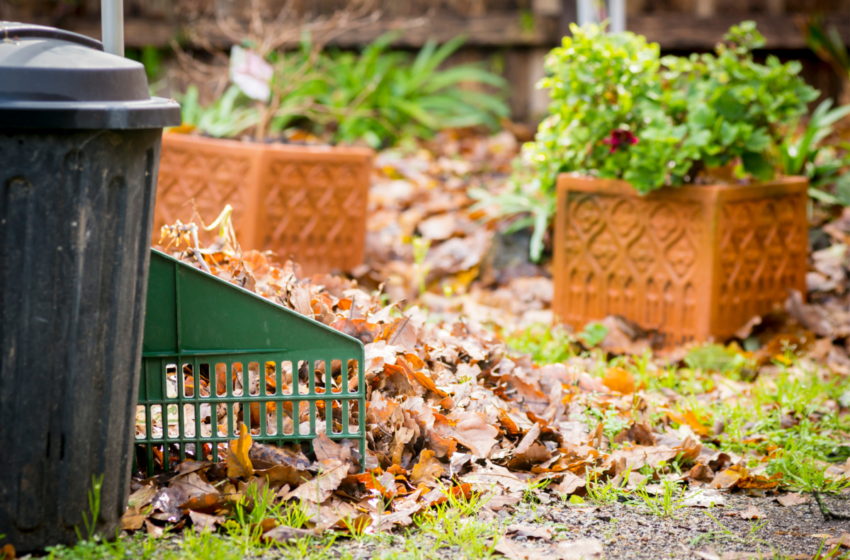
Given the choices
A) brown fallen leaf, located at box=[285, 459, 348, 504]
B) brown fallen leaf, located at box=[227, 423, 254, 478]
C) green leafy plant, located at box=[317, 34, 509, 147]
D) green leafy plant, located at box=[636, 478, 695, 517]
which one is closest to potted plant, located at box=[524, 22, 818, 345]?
green leafy plant, located at box=[636, 478, 695, 517]

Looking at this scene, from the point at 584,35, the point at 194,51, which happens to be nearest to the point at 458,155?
the point at 194,51

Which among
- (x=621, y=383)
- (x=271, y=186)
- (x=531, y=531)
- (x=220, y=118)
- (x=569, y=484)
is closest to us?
(x=531, y=531)

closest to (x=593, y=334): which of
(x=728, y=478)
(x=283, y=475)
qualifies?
(x=728, y=478)

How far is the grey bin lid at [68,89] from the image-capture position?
1394 mm

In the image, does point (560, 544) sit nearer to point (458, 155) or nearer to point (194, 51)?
point (458, 155)

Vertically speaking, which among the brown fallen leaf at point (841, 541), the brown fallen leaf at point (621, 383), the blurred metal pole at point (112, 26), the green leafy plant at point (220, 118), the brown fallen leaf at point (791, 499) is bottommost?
the brown fallen leaf at point (841, 541)

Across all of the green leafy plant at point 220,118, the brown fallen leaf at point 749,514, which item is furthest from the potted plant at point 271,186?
the brown fallen leaf at point 749,514

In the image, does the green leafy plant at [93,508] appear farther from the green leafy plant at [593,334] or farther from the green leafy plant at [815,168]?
the green leafy plant at [815,168]

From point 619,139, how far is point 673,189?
0.30 m

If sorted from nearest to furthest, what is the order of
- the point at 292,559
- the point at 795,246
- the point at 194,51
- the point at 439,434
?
the point at 292,559
the point at 439,434
the point at 795,246
the point at 194,51

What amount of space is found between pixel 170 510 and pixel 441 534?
59 cm

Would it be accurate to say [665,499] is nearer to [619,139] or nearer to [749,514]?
[749,514]

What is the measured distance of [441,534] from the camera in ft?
5.76

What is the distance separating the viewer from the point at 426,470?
6.53 ft
